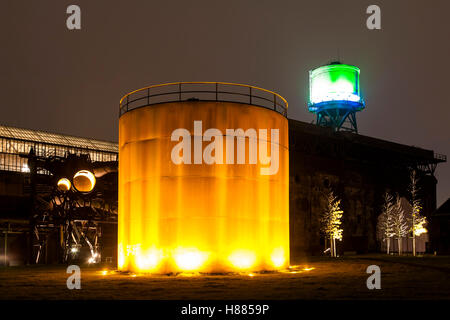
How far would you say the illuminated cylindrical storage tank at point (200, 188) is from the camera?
2562 cm

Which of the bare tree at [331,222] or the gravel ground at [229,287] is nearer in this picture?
the gravel ground at [229,287]

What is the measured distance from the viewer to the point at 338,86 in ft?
251

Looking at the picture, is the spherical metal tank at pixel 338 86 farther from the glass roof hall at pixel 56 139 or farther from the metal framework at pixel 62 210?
the metal framework at pixel 62 210

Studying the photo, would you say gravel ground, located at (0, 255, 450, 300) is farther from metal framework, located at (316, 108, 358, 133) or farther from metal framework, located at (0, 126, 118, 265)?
metal framework, located at (316, 108, 358, 133)

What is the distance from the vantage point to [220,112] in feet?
87.5

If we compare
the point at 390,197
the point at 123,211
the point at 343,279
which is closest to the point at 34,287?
the point at 123,211

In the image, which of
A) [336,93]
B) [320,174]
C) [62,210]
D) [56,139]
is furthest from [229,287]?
[336,93]

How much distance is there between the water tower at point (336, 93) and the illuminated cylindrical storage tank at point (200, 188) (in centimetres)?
4965

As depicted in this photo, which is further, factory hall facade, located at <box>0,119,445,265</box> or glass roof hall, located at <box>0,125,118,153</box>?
glass roof hall, located at <box>0,125,118,153</box>

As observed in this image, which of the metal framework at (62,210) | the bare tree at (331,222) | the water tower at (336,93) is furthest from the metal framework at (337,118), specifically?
the metal framework at (62,210)

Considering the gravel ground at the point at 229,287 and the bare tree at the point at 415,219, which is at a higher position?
the bare tree at the point at 415,219

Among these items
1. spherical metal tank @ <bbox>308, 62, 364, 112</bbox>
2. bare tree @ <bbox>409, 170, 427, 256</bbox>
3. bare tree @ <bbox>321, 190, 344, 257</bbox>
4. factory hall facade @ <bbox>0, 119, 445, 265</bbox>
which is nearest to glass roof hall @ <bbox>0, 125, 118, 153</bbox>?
factory hall facade @ <bbox>0, 119, 445, 265</bbox>

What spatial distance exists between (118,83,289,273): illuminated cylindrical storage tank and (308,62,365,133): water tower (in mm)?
49645

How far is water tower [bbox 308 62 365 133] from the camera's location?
3007 inches
